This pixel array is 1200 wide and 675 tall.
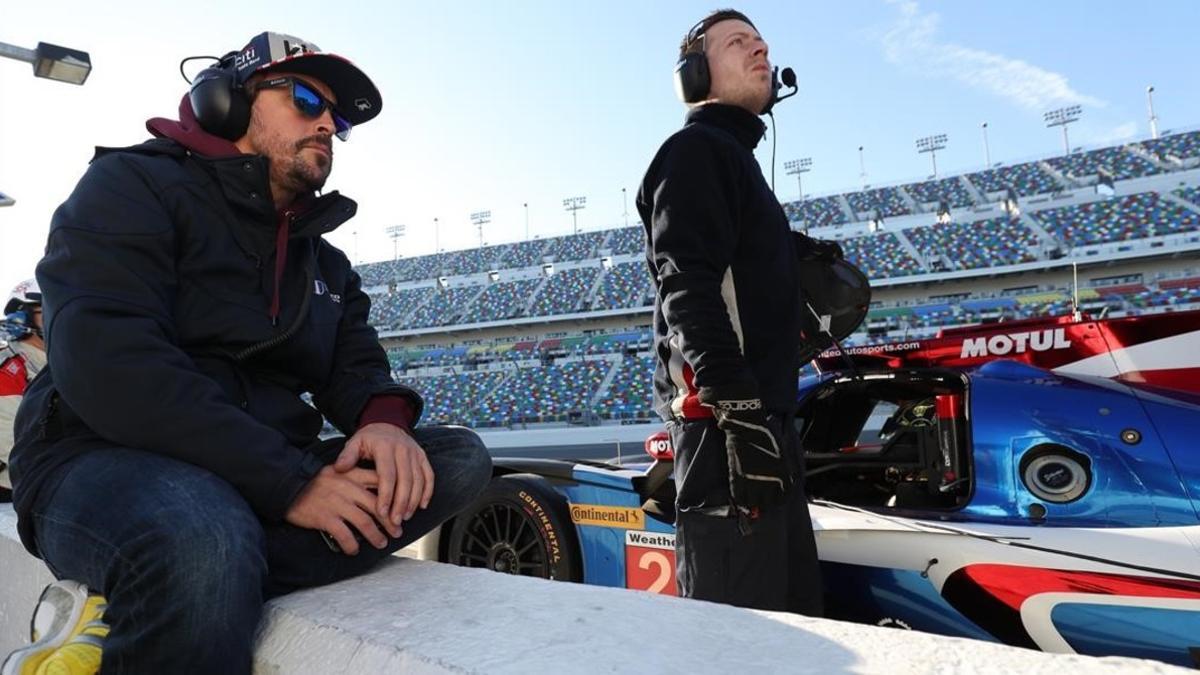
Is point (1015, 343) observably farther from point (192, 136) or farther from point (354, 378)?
point (192, 136)

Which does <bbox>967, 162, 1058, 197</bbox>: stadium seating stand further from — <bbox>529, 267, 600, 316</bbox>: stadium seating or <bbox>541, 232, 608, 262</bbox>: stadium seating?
<bbox>541, 232, 608, 262</bbox>: stadium seating

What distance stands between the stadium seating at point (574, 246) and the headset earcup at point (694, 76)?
137 feet

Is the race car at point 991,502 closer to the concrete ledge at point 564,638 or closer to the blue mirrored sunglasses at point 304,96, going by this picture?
the concrete ledge at point 564,638

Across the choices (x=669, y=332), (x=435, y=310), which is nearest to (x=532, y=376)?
(x=435, y=310)

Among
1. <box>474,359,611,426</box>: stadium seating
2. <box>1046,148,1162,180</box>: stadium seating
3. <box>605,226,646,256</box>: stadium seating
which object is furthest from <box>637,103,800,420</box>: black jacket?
<box>605,226,646,256</box>: stadium seating

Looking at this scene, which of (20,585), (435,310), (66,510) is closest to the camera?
(66,510)

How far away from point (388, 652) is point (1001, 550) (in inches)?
74.2

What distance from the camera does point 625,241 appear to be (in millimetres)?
43656

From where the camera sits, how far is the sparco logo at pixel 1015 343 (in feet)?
9.54

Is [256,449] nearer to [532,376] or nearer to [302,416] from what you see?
[302,416]

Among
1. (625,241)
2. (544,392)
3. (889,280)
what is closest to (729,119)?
(544,392)

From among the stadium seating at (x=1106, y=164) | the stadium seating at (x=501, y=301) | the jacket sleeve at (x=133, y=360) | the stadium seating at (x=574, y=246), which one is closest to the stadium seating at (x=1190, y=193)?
the stadium seating at (x=1106, y=164)

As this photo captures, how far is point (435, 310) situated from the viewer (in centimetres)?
4319

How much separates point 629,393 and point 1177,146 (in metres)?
27.6
